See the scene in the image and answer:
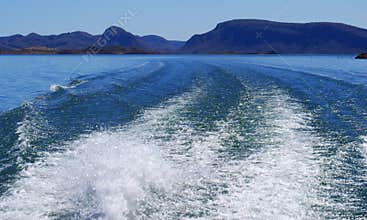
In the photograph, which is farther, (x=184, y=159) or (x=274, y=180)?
(x=184, y=159)

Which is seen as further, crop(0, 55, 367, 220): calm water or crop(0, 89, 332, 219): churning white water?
crop(0, 55, 367, 220): calm water

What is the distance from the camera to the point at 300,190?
9258mm

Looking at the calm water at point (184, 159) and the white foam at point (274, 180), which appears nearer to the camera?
the white foam at point (274, 180)

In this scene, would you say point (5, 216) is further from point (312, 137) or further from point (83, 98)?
point (83, 98)

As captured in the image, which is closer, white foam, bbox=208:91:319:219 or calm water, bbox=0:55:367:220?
white foam, bbox=208:91:319:219

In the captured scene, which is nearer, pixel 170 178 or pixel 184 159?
pixel 170 178

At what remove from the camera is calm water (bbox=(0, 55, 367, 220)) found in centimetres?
842

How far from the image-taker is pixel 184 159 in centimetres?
1149

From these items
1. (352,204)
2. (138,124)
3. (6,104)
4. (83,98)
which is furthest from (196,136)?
(6,104)

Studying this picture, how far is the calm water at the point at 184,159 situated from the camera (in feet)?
27.6

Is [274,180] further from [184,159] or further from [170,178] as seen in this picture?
[184,159]

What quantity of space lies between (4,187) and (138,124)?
6917mm

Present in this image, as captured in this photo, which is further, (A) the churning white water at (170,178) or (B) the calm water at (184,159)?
(B) the calm water at (184,159)

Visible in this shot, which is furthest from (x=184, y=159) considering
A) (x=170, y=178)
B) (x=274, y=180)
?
(x=274, y=180)
